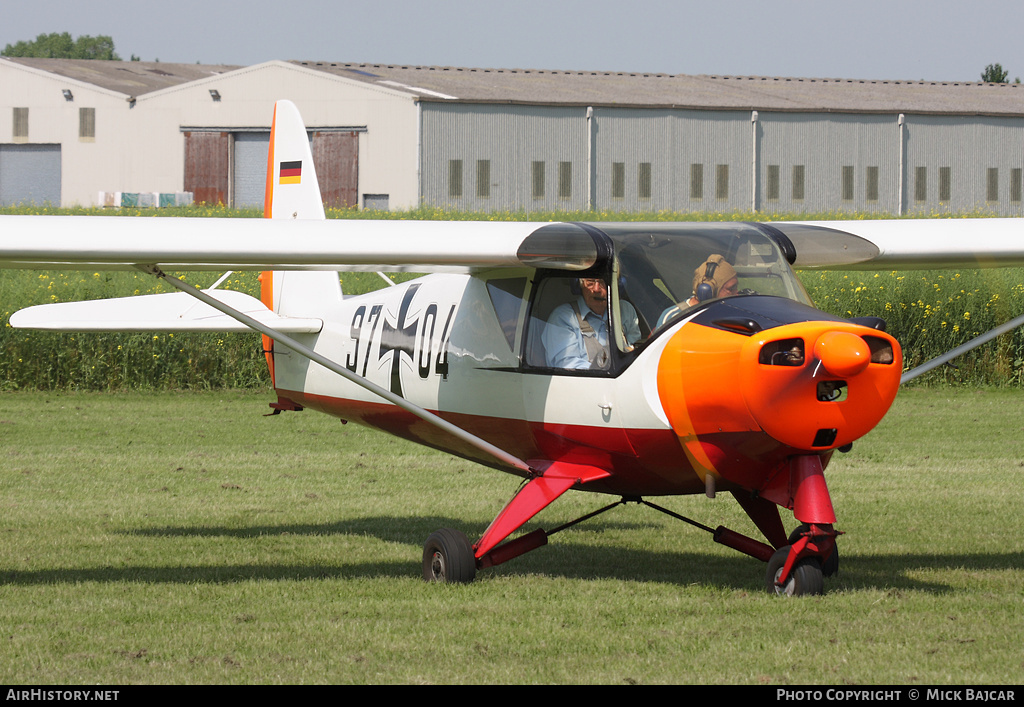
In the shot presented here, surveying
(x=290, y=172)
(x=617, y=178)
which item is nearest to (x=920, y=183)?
(x=617, y=178)

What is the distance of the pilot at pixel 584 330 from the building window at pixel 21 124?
50.4 metres

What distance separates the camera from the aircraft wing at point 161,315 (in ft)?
30.8

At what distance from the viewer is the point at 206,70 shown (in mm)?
71438

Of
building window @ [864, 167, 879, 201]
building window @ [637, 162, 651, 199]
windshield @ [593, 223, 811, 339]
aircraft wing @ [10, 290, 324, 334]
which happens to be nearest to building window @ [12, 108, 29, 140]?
building window @ [637, 162, 651, 199]

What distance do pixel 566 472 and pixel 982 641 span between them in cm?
256

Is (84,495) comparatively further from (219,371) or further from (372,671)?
(219,371)

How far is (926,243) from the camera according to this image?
8.68 meters

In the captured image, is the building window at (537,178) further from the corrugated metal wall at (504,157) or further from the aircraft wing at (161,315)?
the aircraft wing at (161,315)

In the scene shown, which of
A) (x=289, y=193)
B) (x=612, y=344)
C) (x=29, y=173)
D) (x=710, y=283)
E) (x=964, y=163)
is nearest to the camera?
(x=710, y=283)

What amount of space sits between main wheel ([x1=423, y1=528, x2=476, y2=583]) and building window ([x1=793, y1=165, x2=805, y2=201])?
41.9 meters

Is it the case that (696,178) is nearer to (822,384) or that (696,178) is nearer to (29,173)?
(29,173)

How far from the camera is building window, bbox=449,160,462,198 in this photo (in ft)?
146

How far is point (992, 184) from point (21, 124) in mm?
39141

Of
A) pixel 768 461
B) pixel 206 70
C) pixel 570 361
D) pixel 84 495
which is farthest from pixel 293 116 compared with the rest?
pixel 206 70
